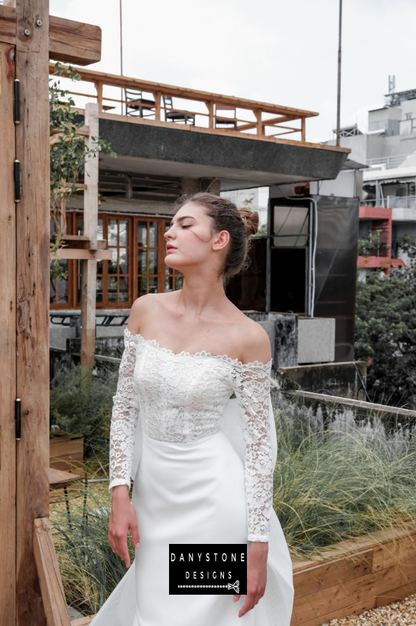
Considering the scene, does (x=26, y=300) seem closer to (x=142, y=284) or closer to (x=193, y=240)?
(x=193, y=240)

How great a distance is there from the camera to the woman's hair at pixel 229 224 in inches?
77.6

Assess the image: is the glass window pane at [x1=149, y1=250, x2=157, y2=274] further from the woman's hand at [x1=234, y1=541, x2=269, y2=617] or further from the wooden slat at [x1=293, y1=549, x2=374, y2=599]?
the woman's hand at [x1=234, y1=541, x2=269, y2=617]

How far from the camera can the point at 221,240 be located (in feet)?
6.44

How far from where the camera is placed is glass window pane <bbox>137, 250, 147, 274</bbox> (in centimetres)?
1248

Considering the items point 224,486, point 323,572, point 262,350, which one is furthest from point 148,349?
point 323,572

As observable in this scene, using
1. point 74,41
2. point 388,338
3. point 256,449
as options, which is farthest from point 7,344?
point 388,338

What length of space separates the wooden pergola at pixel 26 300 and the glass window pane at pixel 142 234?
9.93 metres

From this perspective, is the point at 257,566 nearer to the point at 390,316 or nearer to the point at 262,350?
the point at 262,350

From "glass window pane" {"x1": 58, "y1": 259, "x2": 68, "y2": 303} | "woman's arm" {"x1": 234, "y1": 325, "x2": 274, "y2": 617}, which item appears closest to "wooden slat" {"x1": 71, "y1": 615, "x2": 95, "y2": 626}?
"woman's arm" {"x1": 234, "y1": 325, "x2": 274, "y2": 617}

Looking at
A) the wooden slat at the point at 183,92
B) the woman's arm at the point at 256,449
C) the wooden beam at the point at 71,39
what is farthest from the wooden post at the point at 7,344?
the wooden slat at the point at 183,92

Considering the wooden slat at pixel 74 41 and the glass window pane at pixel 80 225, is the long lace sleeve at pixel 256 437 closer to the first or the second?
the wooden slat at pixel 74 41

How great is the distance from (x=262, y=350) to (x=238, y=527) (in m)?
0.50

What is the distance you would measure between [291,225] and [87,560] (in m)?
9.71

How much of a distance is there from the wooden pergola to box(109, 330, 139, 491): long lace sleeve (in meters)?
0.62
